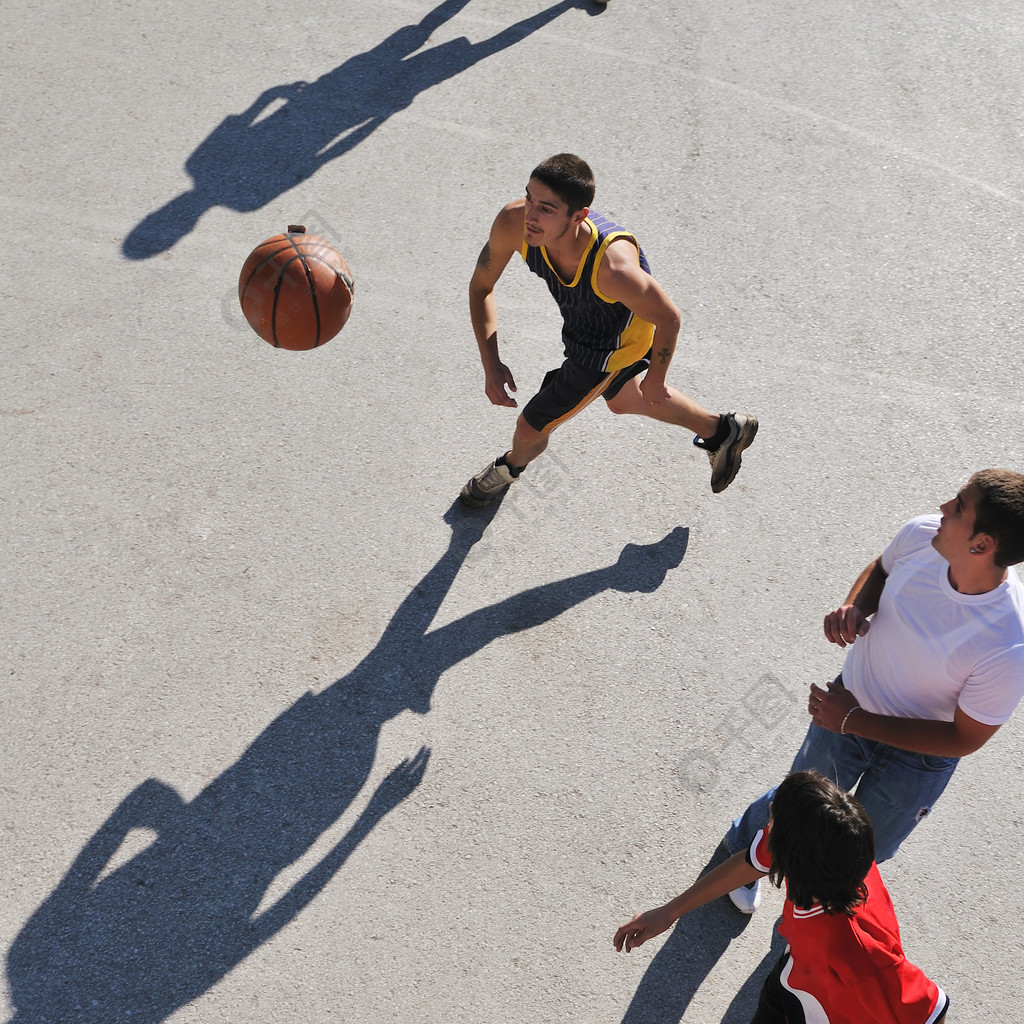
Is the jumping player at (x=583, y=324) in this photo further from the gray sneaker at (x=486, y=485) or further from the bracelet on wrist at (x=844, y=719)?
the bracelet on wrist at (x=844, y=719)

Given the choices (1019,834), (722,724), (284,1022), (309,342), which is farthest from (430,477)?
(1019,834)

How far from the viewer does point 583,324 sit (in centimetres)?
459

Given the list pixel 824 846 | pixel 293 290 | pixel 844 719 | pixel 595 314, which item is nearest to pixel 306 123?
pixel 293 290

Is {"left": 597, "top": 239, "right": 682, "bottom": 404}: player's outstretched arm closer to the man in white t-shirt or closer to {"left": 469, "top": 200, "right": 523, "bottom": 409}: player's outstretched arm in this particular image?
{"left": 469, "top": 200, "right": 523, "bottom": 409}: player's outstretched arm

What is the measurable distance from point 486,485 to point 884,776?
242 cm

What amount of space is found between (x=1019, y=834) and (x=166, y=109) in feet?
22.5

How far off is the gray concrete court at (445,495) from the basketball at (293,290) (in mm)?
817

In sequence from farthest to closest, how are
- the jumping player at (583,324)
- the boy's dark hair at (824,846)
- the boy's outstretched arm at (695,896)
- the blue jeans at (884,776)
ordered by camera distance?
the jumping player at (583,324) → the blue jeans at (884,776) → the boy's outstretched arm at (695,896) → the boy's dark hair at (824,846)

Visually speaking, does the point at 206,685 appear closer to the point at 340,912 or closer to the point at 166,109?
the point at 340,912

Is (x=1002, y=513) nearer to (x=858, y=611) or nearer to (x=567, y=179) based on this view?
(x=858, y=611)

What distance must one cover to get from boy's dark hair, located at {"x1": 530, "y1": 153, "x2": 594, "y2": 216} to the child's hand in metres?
2.76

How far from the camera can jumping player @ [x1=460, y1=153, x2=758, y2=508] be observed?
418 cm

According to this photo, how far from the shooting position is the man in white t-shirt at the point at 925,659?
312cm

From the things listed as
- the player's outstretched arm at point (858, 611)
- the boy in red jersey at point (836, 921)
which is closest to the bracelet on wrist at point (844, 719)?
the player's outstretched arm at point (858, 611)
